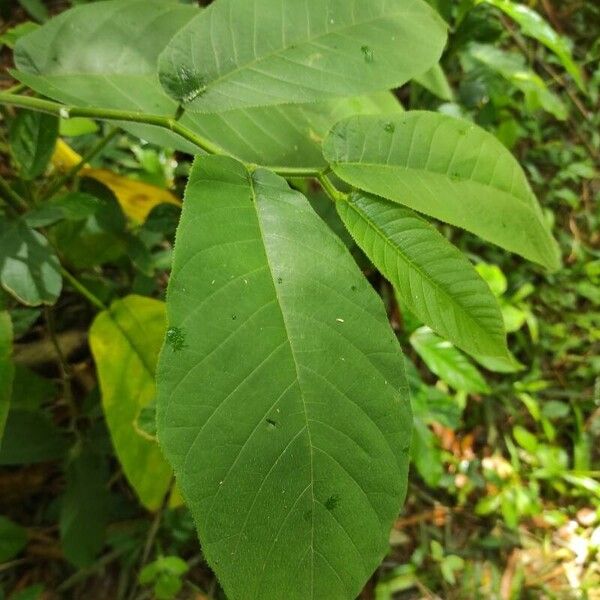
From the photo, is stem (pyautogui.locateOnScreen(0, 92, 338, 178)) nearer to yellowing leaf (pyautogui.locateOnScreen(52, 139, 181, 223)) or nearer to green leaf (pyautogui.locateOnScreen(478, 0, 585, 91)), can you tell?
yellowing leaf (pyautogui.locateOnScreen(52, 139, 181, 223))

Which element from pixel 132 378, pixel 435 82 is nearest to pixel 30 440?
pixel 132 378

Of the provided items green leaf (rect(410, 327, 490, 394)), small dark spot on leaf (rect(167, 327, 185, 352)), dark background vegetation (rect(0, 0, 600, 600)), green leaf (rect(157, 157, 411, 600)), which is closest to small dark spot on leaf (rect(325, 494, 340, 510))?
green leaf (rect(157, 157, 411, 600))

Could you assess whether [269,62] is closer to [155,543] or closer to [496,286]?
[496,286]

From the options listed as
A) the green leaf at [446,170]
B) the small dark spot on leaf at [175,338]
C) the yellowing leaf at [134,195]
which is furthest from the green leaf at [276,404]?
the yellowing leaf at [134,195]

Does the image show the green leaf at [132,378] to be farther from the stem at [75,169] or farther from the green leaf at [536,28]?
the green leaf at [536,28]

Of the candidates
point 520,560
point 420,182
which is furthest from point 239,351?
point 520,560

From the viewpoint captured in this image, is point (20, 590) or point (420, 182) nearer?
point (420, 182)

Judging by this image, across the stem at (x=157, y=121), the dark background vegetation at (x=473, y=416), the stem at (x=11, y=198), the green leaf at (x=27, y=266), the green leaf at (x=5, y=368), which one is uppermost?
the stem at (x=157, y=121)
